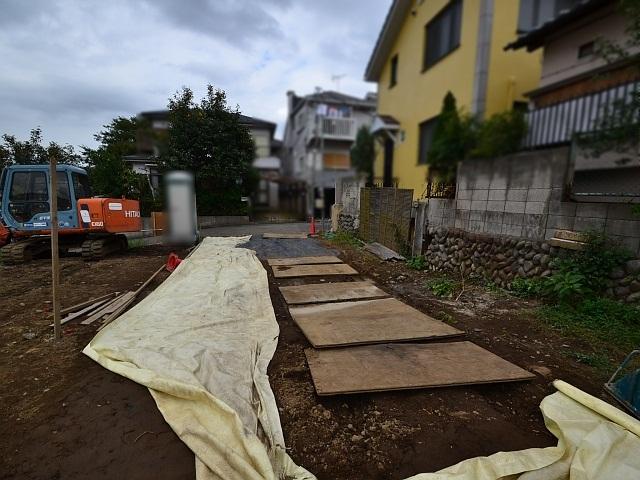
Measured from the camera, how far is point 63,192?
6.57 meters

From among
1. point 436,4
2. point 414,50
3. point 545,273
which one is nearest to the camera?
point 545,273

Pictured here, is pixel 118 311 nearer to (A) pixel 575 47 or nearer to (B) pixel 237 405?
(B) pixel 237 405

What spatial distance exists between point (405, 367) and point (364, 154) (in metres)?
11.0

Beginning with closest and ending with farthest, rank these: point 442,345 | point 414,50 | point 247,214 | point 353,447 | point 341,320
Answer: point 353,447
point 442,345
point 341,320
point 414,50
point 247,214

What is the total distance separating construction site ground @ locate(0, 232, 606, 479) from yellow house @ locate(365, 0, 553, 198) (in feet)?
15.0

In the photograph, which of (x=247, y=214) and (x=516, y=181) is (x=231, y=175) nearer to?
(x=247, y=214)

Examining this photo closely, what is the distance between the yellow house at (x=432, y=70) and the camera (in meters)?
5.78

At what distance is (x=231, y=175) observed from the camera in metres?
8.39

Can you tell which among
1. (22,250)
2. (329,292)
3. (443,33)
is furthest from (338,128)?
(22,250)

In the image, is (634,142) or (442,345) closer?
(442,345)

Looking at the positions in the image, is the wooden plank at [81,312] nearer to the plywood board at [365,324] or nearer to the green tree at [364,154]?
the plywood board at [365,324]

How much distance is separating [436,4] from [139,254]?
34.3 feet

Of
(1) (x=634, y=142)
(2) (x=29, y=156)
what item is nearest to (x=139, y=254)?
(2) (x=29, y=156)

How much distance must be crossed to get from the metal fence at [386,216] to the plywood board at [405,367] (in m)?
4.22
